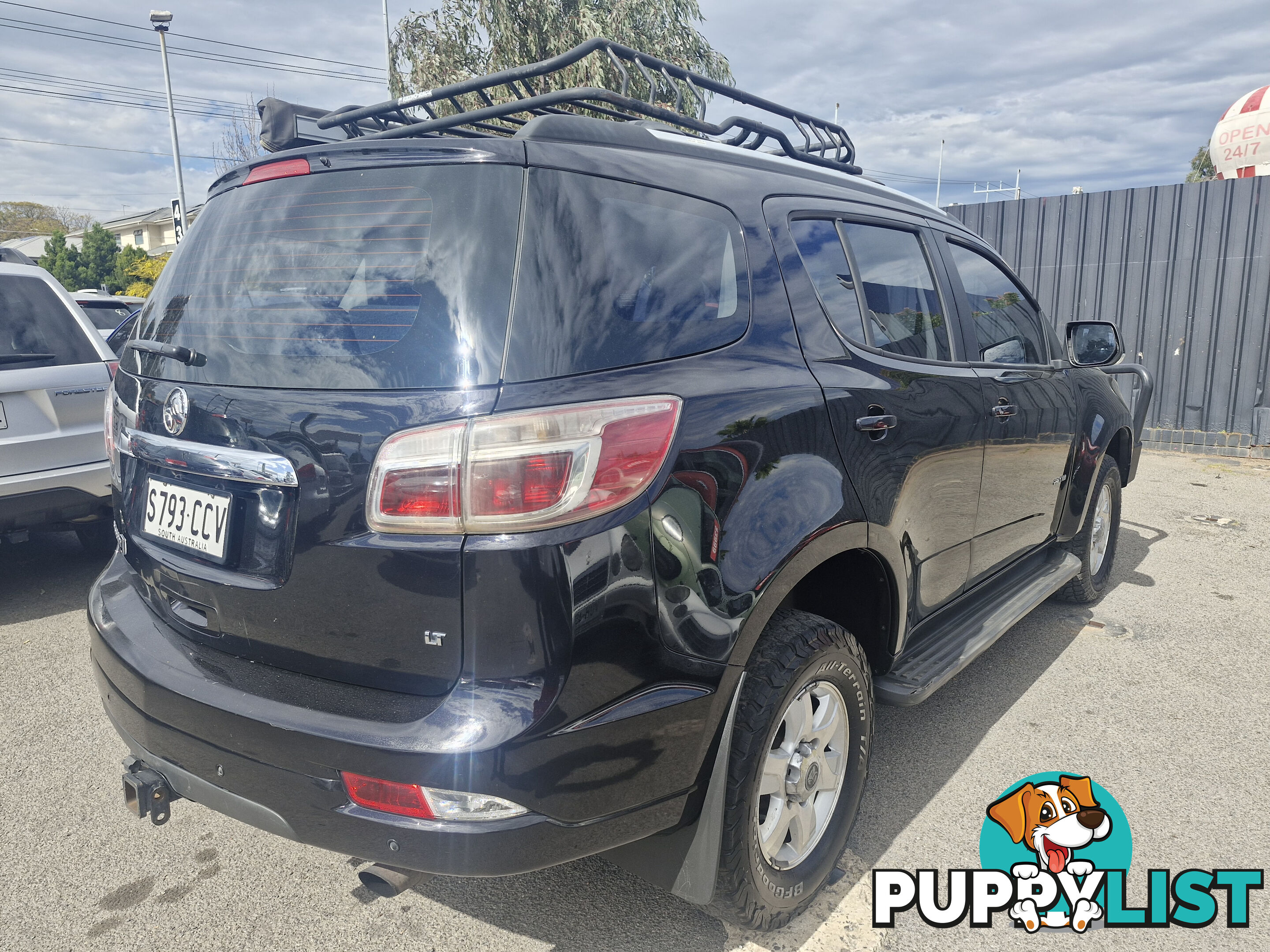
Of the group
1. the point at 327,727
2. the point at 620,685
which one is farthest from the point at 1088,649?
the point at 327,727

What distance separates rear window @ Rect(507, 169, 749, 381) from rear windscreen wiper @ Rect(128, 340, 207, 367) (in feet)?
2.75

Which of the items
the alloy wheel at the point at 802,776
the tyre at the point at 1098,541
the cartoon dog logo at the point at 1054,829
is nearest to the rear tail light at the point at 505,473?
the alloy wheel at the point at 802,776

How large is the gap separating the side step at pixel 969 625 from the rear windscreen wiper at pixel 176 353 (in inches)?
79.9

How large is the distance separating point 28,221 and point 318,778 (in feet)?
304

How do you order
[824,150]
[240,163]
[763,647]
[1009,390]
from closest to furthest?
[763,647]
[240,163]
[1009,390]
[824,150]

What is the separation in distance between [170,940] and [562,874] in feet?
3.20

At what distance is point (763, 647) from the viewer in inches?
78.4

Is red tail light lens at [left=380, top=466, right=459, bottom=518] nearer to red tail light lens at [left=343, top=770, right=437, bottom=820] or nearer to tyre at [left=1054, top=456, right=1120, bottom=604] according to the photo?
red tail light lens at [left=343, top=770, right=437, bottom=820]

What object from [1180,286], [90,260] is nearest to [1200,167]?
[1180,286]

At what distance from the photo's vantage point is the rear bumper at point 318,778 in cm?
154

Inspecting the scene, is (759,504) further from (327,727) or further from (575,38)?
(575,38)

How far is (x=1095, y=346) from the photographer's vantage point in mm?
4027

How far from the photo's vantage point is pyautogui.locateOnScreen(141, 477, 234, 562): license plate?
1.83 meters

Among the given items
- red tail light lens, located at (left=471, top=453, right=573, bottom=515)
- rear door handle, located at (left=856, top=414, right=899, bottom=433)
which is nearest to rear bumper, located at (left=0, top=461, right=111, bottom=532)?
red tail light lens, located at (left=471, top=453, right=573, bottom=515)
